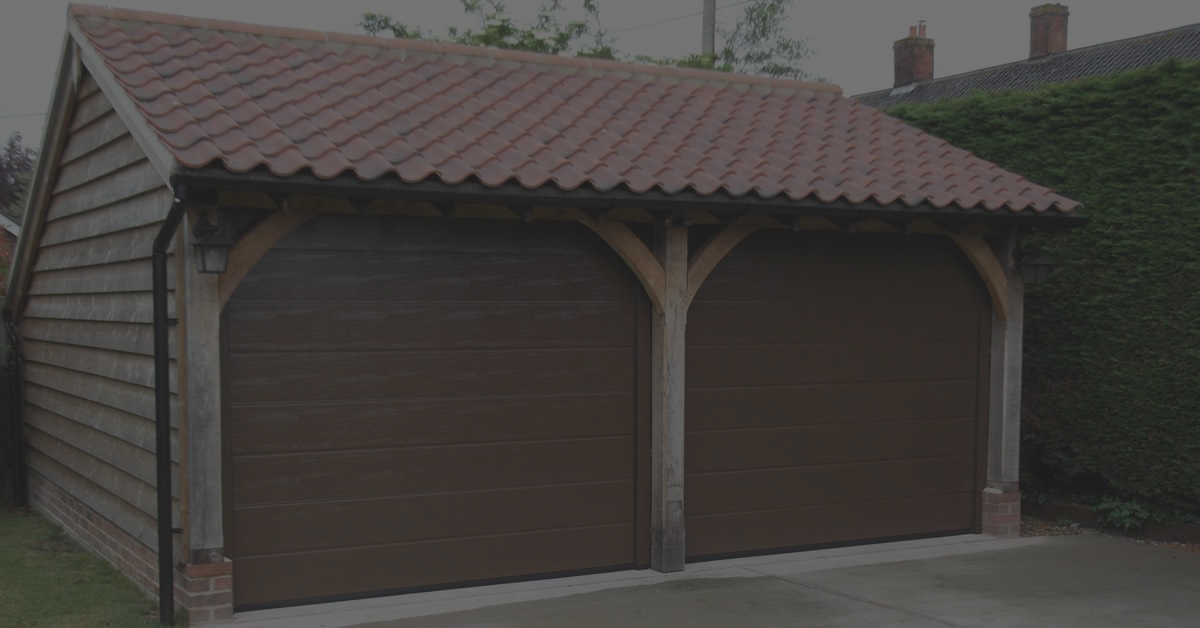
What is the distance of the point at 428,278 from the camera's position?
6691mm

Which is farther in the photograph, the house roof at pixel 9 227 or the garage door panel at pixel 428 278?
the house roof at pixel 9 227

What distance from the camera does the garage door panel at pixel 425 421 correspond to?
20.7 ft

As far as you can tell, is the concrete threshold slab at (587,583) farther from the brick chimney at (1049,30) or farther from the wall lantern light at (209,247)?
the brick chimney at (1049,30)


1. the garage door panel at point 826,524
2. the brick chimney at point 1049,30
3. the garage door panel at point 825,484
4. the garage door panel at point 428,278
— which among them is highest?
the brick chimney at point 1049,30

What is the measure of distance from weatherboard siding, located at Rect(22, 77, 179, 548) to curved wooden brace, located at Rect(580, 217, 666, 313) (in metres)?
2.47

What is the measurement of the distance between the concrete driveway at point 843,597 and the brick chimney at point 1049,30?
2308 cm

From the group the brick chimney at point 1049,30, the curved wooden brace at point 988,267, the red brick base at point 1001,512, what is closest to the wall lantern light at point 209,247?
the curved wooden brace at point 988,267

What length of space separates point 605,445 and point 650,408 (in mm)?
379

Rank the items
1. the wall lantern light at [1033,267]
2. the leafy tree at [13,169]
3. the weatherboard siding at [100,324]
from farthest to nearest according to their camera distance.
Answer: the leafy tree at [13,169], the wall lantern light at [1033,267], the weatherboard siding at [100,324]

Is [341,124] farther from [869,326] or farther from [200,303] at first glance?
[869,326]

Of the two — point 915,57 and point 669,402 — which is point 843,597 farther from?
point 915,57

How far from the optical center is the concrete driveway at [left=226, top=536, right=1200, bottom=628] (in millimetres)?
6145

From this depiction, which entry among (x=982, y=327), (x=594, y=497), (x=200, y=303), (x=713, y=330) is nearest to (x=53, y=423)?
(x=200, y=303)

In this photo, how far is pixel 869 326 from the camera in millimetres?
8180
